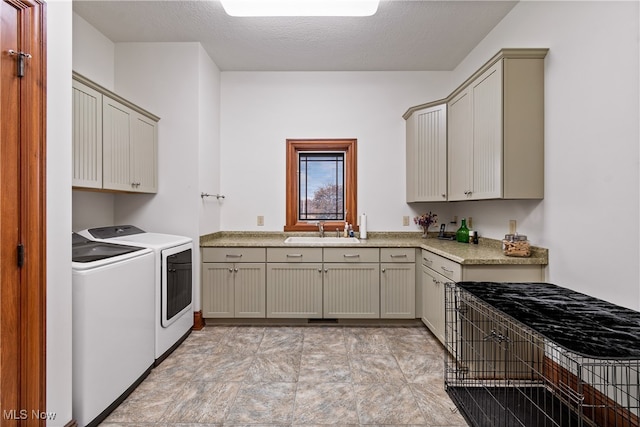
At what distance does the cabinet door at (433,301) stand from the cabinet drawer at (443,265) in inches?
1.9

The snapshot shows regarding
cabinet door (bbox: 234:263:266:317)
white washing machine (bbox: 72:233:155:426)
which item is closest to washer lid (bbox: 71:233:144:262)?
white washing machine (bbox: 72:233:155:426)

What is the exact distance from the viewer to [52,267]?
4.91ft

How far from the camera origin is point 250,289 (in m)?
3.14

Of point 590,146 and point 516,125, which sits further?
point 516,125

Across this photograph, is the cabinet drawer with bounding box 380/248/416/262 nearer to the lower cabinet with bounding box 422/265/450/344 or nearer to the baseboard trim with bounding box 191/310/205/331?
the lower cabinet with bounding box 422/265/450/344

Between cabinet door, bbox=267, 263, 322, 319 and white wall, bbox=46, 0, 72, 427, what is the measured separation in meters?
1.74

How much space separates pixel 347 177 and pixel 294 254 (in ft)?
3.87

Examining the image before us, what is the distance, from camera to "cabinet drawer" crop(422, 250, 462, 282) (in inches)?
92.3

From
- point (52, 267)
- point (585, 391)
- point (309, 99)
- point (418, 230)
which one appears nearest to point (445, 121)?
point (418, 230)

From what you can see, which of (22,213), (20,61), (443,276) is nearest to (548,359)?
(443,276)

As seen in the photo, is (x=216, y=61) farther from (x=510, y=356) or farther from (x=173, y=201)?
(x=510, y=356)

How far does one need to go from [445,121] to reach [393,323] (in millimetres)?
2060

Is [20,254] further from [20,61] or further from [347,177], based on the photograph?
[347,177]

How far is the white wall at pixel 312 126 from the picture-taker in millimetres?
3676
